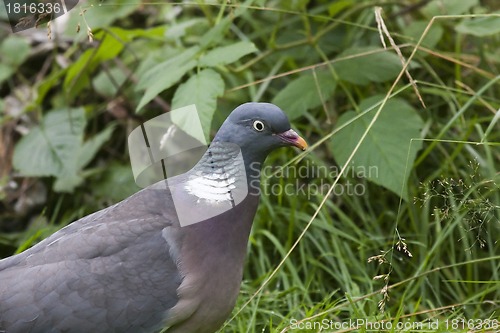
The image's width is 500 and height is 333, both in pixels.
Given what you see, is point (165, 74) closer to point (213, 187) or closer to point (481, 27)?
point (213, 187)

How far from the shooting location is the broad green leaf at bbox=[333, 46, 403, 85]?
3.48 meters

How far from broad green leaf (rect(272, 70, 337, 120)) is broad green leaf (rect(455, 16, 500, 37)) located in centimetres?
57

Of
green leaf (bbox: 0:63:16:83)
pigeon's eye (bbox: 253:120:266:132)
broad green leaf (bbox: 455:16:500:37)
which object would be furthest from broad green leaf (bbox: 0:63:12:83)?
broad green leaf (bbox: 455:16:500:37)

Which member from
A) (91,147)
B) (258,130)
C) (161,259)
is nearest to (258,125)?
(258,130)

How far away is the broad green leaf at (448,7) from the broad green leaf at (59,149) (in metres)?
1.63

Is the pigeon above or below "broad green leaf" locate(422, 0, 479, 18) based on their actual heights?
below

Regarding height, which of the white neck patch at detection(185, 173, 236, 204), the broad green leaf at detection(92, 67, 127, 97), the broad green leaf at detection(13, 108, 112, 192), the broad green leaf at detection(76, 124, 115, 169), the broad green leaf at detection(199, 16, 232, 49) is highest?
the broad green leaf at detection(199, 16, 232, 49)

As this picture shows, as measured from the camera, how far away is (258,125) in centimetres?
260

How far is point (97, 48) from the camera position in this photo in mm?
3758

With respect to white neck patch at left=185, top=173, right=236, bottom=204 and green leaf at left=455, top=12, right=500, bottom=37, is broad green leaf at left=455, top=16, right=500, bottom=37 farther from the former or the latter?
white neck patch at left=185, top=173, right=236, bottom=204

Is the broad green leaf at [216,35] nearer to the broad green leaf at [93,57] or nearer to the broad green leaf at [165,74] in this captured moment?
the broad green leaf at [165,74]

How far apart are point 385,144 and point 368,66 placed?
50 cm

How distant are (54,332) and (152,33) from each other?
1677mm

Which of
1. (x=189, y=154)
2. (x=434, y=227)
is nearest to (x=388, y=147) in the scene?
(x=434, y=227)
